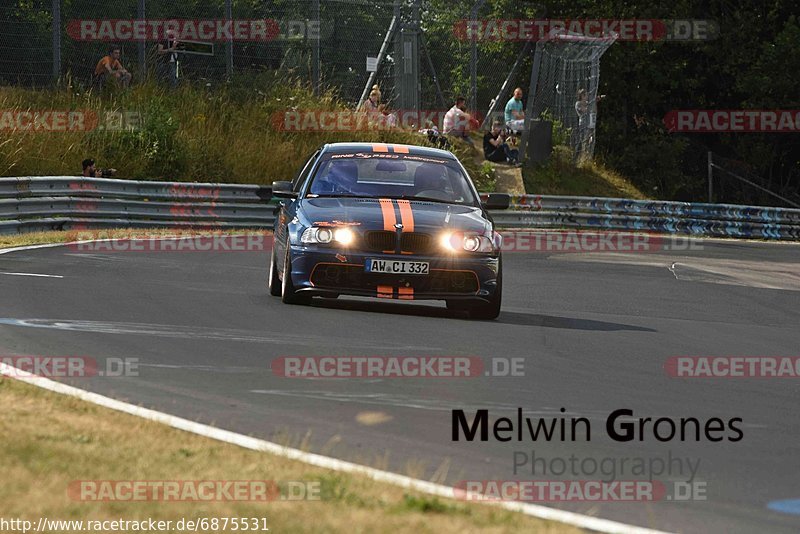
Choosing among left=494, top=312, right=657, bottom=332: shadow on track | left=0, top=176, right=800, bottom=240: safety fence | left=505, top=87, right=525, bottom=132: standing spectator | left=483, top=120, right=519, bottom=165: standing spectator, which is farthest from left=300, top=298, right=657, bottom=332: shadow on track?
left=483, top=120, right=519, bottom=165: standing spectator

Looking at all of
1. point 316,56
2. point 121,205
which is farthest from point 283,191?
point 316,56

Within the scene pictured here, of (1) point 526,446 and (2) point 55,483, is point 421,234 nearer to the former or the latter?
(1) point 526,446

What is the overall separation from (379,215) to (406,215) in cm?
23

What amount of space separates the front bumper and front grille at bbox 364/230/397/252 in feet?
0.24

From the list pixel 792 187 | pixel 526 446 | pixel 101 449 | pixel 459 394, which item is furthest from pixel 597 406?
pixel 792 187

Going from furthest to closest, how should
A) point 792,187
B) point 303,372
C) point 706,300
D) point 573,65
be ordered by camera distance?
1. point 792,187
2. point 573,65
3. point 706,300
4. point 303,372

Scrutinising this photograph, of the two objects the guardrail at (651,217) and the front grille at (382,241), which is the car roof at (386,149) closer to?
the front grille at (382,241)

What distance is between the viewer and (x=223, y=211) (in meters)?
26.1

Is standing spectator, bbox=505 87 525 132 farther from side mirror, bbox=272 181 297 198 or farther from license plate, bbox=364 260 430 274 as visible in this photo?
license plate, bbox=364 260 430 274

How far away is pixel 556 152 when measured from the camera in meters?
35.1

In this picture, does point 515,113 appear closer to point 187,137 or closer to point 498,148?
point 498,148

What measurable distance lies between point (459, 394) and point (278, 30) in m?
21.0

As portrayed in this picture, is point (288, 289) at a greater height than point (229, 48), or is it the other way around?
point (229, 48)

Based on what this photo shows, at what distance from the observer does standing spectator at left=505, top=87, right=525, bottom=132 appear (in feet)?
105
